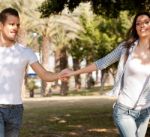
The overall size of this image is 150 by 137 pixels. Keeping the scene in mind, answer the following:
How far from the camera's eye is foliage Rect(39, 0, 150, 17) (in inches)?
483

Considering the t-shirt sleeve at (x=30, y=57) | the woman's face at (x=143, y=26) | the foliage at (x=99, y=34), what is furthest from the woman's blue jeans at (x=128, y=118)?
the foliage at (x=99, y=34)

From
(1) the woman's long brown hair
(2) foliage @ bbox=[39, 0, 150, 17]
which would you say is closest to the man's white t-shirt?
(1) the woman's long brown hair

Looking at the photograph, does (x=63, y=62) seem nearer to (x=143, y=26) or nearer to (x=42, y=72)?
(x=143, y=26)

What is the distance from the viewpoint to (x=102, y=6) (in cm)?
1297

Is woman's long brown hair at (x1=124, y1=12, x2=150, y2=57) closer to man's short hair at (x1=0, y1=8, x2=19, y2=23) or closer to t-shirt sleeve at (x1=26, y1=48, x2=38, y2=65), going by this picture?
t-shirt sleeve at (x1=26, y1=48, x2=38, y2=65)

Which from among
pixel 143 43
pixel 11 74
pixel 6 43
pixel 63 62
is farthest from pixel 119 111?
pixel 63 62

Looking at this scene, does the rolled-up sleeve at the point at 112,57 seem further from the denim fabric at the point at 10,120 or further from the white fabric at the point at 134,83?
the denim fabric at the point at 10,120

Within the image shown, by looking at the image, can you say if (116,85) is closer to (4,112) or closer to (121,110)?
(121,110)

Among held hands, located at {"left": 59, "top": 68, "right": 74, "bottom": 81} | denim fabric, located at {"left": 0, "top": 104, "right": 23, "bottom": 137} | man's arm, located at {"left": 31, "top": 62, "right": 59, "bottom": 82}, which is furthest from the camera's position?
held hands, located at {"left": 59, "top": 68, "right": 74, "bottom": 81}

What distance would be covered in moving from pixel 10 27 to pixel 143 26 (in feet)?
4.52

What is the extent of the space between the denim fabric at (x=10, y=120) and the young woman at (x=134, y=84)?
3.24 feet

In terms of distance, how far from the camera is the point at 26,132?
12211 mm

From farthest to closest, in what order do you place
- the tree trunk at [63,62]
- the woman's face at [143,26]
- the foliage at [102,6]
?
the tree trunk at [63,62] < the foliage at [102,6] < the woman's face at [143,26]

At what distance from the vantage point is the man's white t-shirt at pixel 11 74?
4785 mm
